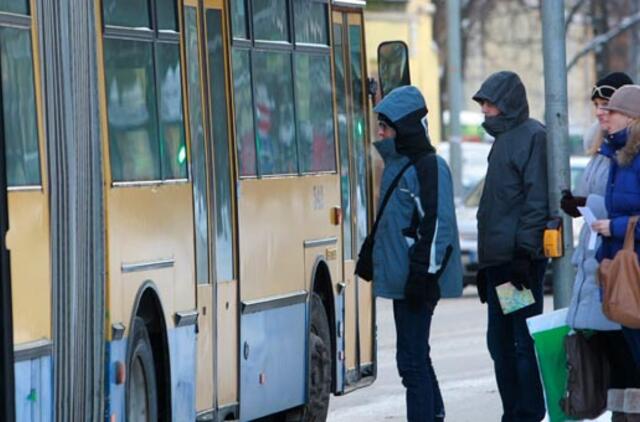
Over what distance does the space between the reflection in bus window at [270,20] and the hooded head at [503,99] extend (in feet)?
4.64

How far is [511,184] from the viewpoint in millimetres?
11344

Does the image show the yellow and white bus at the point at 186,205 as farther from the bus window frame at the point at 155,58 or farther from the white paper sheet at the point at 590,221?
the white paper sheet at the point at 590,221

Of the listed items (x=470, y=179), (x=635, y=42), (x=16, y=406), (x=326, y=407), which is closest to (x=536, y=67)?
(x=635, y=42)

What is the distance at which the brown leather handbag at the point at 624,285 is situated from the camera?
9852 millimetres

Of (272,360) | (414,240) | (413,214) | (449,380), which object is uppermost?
(413,214)

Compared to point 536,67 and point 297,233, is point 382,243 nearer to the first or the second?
point 297,233

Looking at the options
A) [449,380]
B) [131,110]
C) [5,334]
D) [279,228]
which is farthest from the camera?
[449,380]

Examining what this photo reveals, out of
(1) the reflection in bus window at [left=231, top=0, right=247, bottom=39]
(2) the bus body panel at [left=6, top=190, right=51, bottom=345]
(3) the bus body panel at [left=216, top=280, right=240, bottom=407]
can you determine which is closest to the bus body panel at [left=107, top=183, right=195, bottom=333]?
(3) the bus body panel at [left=216, top=280, right=240, bottom=407]

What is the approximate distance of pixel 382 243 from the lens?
11.1m

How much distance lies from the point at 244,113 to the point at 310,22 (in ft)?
5.24

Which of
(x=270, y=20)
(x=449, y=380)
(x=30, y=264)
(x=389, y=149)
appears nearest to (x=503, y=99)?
(x=389, y=149)

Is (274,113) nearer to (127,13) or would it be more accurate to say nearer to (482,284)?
(482,284)

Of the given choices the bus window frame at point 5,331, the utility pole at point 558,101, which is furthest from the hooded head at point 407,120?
the bus window frame at point 5,331

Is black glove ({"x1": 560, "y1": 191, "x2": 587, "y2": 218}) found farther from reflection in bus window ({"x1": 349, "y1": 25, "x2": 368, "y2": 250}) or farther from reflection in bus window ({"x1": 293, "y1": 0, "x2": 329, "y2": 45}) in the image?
reflection in bus window ({"x1": 349, "y1": 25, "x2": 368, "y2": 250})
